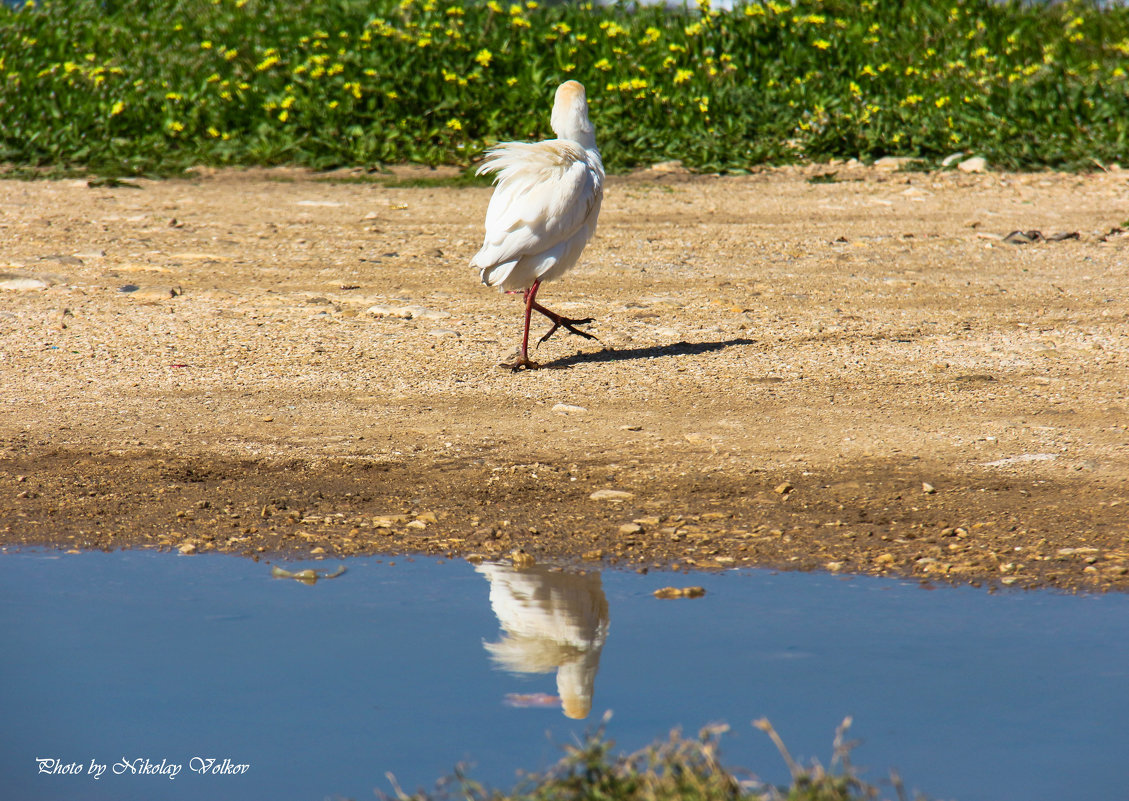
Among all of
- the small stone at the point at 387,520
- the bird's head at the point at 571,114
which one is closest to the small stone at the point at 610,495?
the small stone at the point at 387,520

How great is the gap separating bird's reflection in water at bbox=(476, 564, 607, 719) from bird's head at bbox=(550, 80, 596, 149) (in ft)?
8.91

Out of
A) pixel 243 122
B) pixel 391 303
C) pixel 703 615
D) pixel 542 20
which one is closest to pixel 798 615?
pixel 703 615

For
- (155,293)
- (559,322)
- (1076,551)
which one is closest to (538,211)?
(559,322)

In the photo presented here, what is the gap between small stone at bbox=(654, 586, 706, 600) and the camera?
347cm

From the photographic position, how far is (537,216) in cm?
537

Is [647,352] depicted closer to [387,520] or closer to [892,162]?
[387,520]

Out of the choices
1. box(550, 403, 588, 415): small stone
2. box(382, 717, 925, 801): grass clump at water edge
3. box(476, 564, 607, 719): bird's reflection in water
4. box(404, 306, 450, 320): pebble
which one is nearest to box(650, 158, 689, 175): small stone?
box(404, 306, 450, 320): pebble

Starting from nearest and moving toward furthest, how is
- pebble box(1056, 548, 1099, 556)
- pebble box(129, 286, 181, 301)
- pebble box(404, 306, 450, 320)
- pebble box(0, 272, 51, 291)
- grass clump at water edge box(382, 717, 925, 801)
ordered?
grass clump at water edge box(382, 717, 925, 801) < pebble box(1056, 548, 1099, 556) < pebble box(404, 306, 450, 320) < pebble box(129, 286, 181, 301) < pebble box(0, 272, 51, 291)

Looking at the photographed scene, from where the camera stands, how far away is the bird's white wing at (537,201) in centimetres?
538

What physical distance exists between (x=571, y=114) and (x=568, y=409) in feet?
5.08

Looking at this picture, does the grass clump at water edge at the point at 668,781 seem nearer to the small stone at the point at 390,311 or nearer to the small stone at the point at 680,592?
the small stone at the point at 680,592

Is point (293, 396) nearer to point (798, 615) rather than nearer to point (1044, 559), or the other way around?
point (798, 615)

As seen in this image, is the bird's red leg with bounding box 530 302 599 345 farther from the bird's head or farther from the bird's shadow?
the bird's head

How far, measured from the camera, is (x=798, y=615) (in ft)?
11.0
